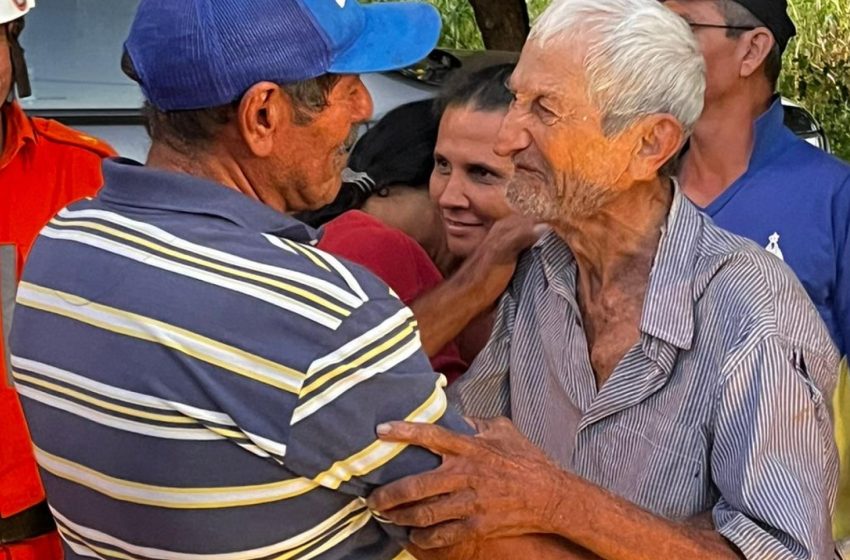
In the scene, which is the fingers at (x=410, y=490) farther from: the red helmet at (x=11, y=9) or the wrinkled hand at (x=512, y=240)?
the red helmet at (x=11, y=9)

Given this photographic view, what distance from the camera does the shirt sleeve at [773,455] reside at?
70.0 inches

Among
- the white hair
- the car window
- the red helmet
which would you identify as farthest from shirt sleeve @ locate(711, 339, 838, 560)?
the car window

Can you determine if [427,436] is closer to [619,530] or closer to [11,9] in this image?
[619,530]

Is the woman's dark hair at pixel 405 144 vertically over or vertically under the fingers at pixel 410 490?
under

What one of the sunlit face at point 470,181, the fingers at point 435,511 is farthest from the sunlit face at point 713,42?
the fingers at point 435,511

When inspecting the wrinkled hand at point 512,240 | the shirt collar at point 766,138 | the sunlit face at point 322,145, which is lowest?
the shirt collar at point 766,138

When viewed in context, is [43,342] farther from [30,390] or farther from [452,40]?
[452,40]

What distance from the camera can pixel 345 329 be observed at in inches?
53.4

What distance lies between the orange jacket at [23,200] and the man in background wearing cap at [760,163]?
1469mm

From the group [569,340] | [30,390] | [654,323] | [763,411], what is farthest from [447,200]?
[30,390]

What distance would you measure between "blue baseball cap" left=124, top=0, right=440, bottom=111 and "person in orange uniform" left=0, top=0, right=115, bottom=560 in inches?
36.0

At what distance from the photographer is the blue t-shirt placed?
2770 millimetres

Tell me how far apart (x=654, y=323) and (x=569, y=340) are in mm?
226

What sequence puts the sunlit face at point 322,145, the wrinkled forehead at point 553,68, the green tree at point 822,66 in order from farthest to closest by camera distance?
1. the green tree at point 822,66
2. the wrinkled forehead at point 553,68
3. the sunlit face at point 322,145
